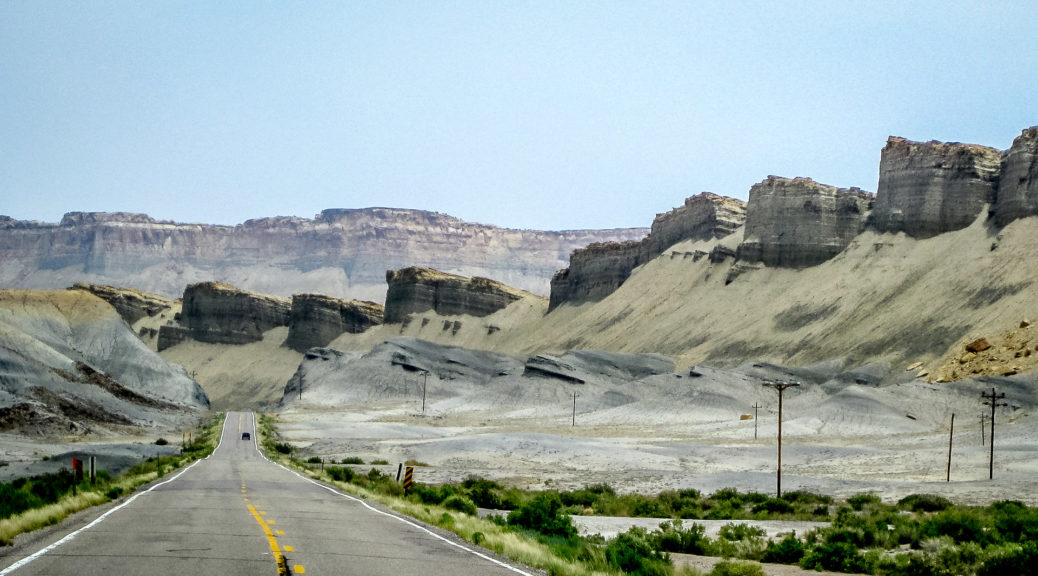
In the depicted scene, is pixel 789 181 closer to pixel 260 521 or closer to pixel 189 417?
pixel 189 417

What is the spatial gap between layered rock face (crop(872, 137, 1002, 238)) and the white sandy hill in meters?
91.0

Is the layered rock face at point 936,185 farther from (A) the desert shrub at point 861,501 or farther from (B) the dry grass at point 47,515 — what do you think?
(B) the dry grass at point 47,515

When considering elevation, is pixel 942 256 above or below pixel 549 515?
above

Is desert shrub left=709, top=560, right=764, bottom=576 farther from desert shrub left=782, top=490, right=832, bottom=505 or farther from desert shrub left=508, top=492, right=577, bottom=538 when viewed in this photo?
desert shrub left=782, top=490, right=832, bottom=505

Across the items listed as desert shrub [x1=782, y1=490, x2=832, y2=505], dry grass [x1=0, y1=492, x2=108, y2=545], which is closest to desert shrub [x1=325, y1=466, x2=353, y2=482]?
dry grass [x1=0, y1=492, x2=108, y2=545]

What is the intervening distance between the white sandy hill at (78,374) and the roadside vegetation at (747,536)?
55378 mm

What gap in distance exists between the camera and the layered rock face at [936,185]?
13450 centimetres

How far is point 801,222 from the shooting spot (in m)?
154

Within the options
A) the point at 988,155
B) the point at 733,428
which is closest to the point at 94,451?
the point at 733,428

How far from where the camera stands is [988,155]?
13738 cm

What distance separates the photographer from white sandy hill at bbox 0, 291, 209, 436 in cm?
8370

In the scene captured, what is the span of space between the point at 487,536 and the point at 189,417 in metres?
107

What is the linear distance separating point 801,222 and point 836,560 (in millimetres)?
140813

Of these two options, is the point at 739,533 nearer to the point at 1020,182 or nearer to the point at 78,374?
the point at 78,374
